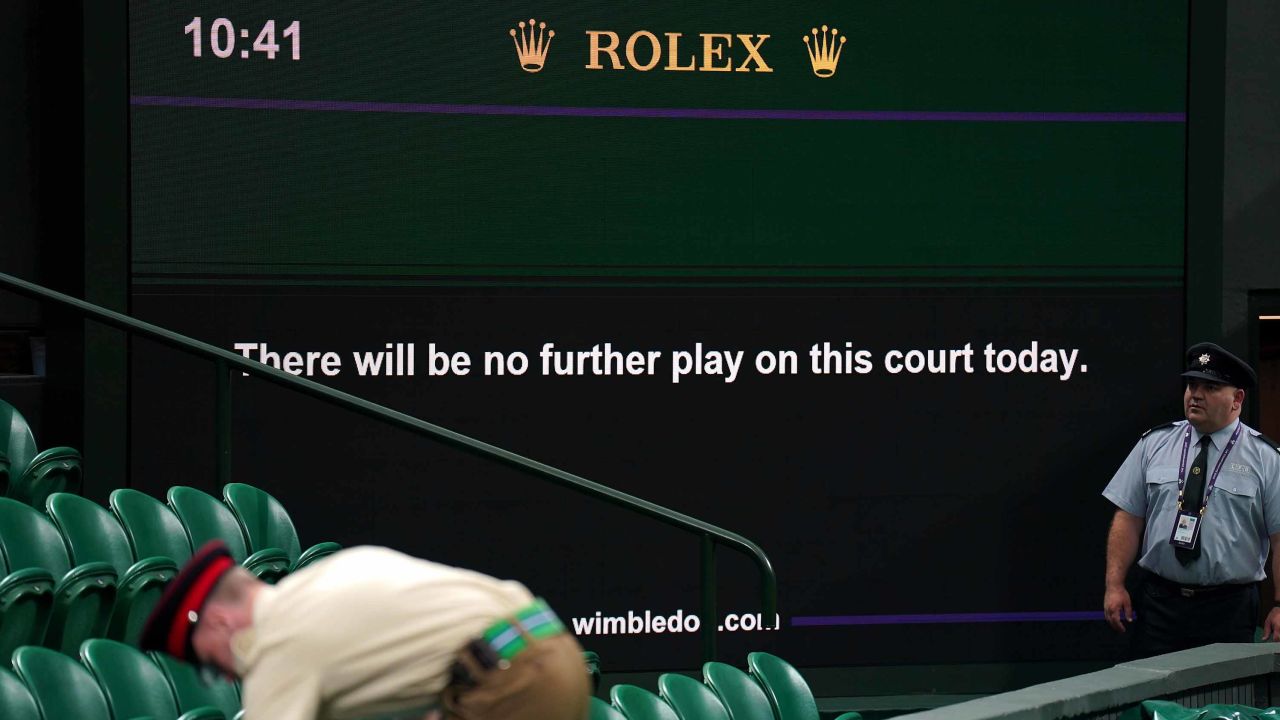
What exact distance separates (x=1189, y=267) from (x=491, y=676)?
424 cm

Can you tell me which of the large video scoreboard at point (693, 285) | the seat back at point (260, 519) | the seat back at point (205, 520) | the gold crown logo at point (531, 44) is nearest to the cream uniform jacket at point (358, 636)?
the seat back at point (205, 520)

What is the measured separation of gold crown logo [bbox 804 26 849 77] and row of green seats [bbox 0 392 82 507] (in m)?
2.83

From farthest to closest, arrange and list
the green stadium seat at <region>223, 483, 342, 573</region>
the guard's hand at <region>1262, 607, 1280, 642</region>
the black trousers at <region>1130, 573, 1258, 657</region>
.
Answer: the black trousers at <region>1130, 573, 1258, 657</region>, the guard's hand at <region>1262, 607, 1280, 642</region>, the green stadium seat at <region>223, 483, 342, 573</region>

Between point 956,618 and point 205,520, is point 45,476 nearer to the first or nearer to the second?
point 205,520

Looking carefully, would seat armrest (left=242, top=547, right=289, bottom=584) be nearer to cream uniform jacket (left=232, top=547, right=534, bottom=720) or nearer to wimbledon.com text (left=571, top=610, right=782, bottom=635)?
wimbledon.com text (left=571, top=610, right=782, bottom=635)

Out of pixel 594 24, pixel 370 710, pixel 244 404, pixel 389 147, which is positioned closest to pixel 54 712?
pixel 370 710

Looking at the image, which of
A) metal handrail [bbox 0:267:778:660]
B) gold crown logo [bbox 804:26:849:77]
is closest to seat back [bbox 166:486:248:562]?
metal handrail [bbox 0:267:778:660]

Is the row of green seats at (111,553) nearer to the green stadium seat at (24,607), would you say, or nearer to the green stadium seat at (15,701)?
the green stadium seat at (24,607)

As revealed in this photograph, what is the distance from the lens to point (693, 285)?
5371mm

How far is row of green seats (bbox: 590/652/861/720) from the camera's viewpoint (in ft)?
12.0

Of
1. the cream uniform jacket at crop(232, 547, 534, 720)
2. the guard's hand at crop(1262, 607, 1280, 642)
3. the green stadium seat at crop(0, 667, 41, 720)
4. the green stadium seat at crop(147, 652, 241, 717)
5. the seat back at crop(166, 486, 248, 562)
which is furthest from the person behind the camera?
the guard's hand at crop(1262, 607, 1280, 642)

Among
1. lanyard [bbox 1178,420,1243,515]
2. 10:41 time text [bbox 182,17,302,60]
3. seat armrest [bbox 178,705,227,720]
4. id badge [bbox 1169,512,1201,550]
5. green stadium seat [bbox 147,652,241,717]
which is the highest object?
10:41 time text [bbox 182,17,302,60]

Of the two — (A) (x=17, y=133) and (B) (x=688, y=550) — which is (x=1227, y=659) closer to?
(B) (x=688, y=550)

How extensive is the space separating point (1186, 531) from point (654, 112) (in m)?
2.34
